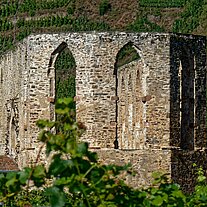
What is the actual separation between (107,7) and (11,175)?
49.5m

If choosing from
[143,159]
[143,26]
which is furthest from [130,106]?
[143,26]

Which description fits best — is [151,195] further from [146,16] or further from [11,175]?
[146,16]

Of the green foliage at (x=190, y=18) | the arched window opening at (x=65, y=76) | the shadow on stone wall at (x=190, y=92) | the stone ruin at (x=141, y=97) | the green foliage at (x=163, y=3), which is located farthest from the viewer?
the green foliage at (x=163, y=3)

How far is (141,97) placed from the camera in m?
22.8

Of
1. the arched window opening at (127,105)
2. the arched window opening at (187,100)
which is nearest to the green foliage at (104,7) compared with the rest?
the arched window opening at (127,105)

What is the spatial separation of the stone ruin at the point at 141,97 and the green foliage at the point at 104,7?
103 feet

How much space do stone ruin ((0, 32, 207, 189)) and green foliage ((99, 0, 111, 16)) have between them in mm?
31246

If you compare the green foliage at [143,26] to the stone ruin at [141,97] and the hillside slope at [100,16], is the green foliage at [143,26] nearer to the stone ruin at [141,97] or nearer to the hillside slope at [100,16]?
the hillside slope at [100,16]

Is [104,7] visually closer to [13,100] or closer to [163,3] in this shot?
[163,3]

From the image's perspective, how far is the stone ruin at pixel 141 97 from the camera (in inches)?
872

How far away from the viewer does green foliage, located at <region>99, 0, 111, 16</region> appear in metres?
54.8

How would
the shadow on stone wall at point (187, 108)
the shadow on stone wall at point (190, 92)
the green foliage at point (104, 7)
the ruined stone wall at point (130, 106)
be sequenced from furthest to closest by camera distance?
the green foliage at point (104, 7) → the ruined stone wall at point (130, 106) → the shadow on stone wall at point (190, 92) → the shadow on stone wall at point (187, 108)

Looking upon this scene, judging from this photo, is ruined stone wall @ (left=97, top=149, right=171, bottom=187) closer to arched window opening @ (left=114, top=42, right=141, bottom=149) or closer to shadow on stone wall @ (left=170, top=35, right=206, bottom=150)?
shadow on stone wall @ (left=170, top=35, right=206, bottom=150)

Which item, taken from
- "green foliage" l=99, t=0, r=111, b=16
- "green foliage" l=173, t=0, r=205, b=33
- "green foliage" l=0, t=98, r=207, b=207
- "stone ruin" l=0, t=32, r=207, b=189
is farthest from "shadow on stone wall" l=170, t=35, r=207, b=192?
"green foliage" l=99, t=0, r=111, b=16
